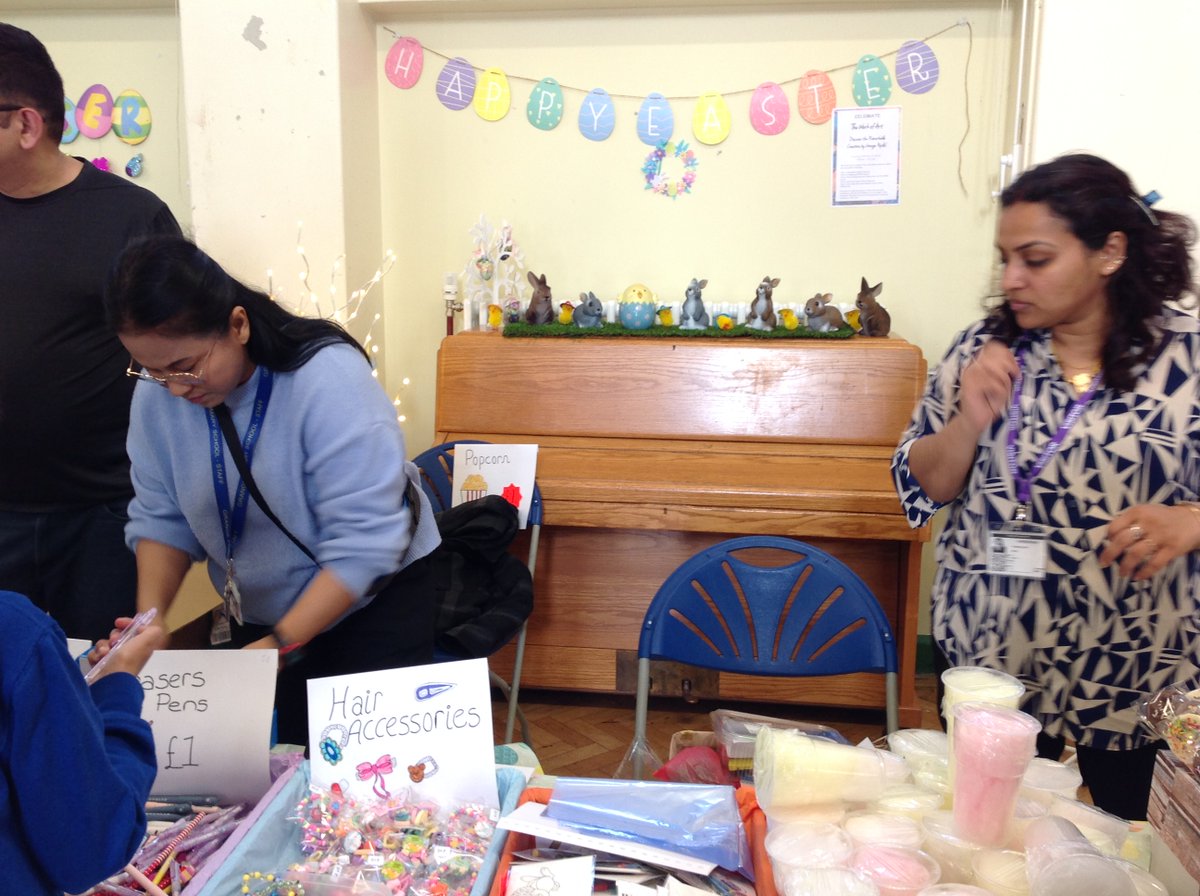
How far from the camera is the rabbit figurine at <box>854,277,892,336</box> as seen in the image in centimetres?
284

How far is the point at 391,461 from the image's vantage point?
1.29 metres

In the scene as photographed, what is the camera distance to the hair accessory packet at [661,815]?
0.94 m

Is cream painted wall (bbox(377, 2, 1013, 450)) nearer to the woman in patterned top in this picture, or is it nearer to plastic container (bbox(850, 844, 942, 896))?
the woman in patterned top

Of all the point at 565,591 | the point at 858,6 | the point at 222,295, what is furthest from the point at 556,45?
the point at 222,295

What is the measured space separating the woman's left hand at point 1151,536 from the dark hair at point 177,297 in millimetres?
1102

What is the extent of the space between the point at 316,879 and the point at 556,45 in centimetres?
276

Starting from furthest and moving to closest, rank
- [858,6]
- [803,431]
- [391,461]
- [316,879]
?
[858,6]
[803,431]
[391,461]
[316,879]

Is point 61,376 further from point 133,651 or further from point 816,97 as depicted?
point 816,97

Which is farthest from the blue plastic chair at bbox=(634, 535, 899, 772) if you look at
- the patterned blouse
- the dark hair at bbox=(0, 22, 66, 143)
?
the dark hair at bbox=(0, 22, 66, 143)

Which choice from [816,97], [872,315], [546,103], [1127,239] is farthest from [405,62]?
[1127,239]

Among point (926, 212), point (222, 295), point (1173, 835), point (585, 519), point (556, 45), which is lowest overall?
point (585, 519)

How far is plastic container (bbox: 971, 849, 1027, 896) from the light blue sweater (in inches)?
31.6

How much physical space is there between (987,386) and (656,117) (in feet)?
6.76

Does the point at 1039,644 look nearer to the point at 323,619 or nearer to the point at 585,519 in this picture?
the point at 323,619
